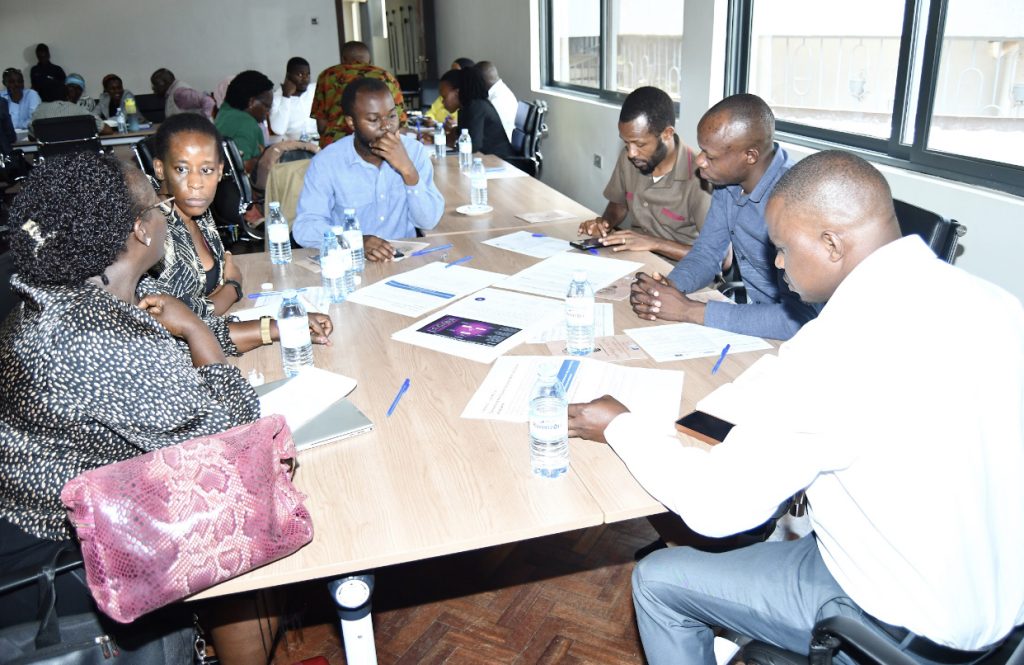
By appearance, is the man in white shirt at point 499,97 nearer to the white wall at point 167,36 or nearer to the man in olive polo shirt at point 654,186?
the man in olive polo shirt at point 654,186

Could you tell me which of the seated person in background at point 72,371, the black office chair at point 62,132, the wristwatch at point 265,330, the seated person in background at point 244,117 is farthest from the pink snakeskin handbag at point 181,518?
the black office chair at point 62,132

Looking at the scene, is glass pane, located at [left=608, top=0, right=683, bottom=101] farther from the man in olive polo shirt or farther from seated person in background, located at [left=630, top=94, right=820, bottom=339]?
seated person in background, located at [left=630, top=94, right=820, bottom=339]

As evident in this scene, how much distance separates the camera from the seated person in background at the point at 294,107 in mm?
6648

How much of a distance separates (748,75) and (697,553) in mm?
3575

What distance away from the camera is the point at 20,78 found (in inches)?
381

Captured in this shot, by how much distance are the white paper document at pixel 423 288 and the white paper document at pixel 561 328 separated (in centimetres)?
39

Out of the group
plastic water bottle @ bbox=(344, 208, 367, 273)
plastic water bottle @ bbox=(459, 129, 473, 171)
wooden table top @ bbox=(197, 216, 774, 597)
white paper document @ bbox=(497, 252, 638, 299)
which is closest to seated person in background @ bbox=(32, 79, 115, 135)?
plastic water bottle @ bbox=(459, 129, 473, 171)

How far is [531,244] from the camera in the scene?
2998 millimetres

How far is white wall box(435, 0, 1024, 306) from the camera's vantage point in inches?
104

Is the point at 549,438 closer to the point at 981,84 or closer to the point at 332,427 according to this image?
the point at 332,427

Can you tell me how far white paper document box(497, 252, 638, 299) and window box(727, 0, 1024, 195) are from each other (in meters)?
1.40

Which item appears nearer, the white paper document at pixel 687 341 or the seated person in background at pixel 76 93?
the white paper document at pixel 687 341

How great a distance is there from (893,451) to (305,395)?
3.91ft

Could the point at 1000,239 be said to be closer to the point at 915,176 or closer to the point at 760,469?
the point at 915,176
